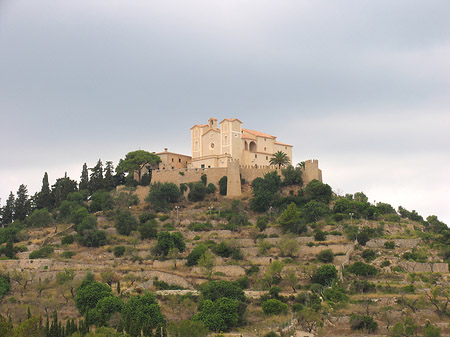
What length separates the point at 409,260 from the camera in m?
40.3

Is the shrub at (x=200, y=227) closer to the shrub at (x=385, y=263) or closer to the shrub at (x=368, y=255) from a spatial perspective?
the shrub at (x=368, y=255)

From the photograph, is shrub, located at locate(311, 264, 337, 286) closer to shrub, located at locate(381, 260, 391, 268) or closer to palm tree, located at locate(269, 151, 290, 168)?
shrub, located at locate(381, 260, 391, 268)

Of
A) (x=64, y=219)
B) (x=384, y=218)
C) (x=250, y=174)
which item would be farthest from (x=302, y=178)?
(x=64, y=219)

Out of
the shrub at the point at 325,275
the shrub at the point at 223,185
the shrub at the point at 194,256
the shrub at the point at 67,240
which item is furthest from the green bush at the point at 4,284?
the shrub at the point at 223,185

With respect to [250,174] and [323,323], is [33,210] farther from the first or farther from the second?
[323,323]

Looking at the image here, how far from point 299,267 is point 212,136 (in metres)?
19.6

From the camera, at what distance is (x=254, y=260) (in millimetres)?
41625


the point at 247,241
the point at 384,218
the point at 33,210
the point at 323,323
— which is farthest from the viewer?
the point at 33,210

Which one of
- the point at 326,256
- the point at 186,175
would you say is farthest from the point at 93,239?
the point at 326,256

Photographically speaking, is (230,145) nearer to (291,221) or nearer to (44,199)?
(291,221)

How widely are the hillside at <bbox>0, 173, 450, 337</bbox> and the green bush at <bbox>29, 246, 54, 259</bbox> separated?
2.6 inches

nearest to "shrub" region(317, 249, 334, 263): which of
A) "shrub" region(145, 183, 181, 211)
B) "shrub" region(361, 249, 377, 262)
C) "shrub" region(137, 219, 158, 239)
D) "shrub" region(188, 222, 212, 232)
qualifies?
"shrub" region(361, 249, 377, 262)

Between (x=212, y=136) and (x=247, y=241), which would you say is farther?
(x=212, y=136)

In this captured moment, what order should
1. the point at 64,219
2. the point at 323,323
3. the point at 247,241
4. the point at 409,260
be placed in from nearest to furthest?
the point at 323,323 → the point at 409,260 → the point at 247,241 → the point at 64,219
